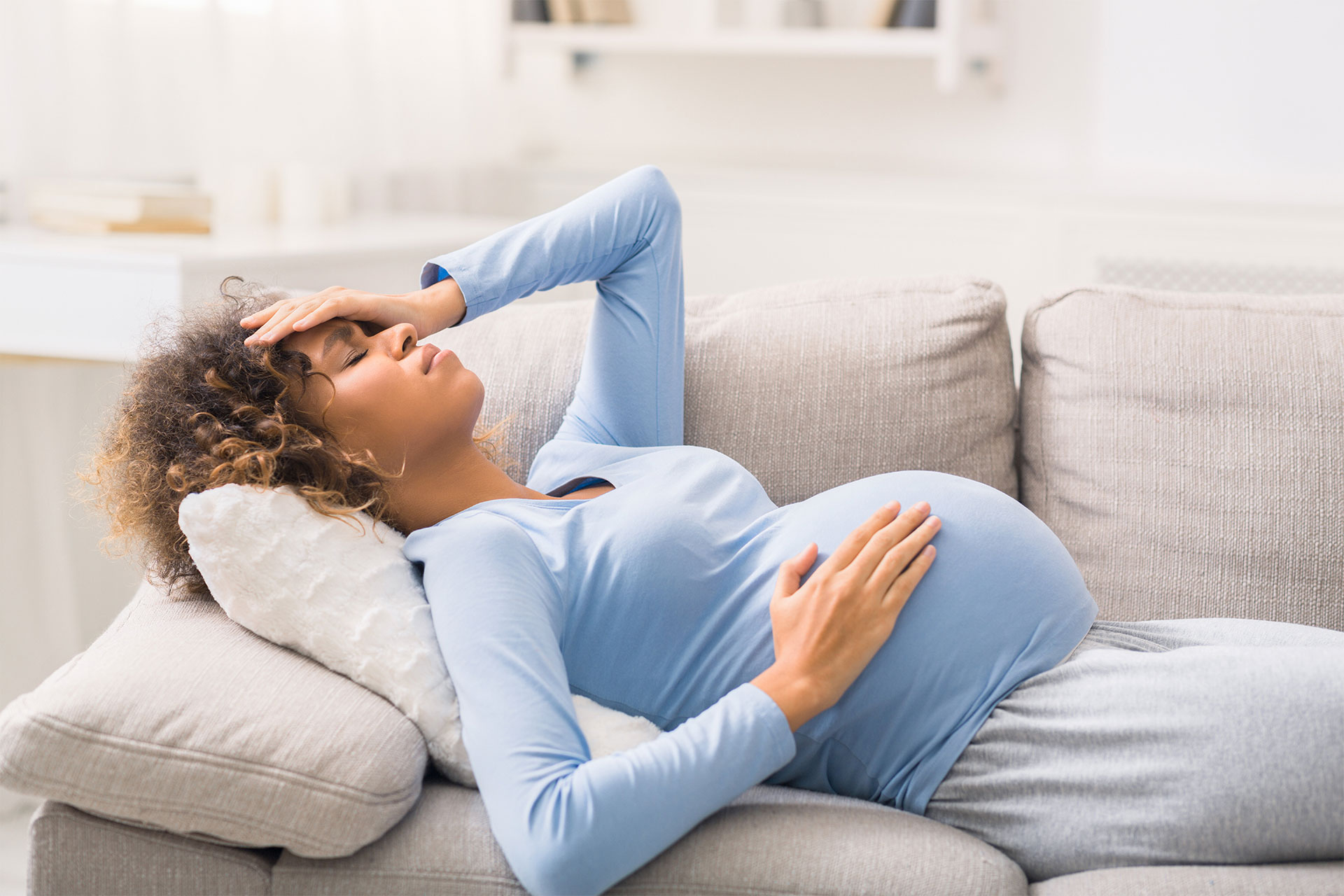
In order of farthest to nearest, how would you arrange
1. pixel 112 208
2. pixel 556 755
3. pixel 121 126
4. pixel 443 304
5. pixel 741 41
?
pixel 741 41, pixel 121 126, pixel 112 208, pixel 443 304, pixel 556 755

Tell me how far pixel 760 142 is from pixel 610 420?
82.6 inches

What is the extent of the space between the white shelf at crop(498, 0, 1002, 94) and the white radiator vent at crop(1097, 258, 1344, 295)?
22.9 inches

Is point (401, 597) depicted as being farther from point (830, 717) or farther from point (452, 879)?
point (830, 717)

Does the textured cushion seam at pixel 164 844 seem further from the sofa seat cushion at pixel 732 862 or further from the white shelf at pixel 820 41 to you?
the white shelf at pixel 820 41

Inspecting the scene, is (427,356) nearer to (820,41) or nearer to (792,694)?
(792,694)

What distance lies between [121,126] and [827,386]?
5.17 ft

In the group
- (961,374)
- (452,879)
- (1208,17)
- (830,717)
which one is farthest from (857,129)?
(452,879)

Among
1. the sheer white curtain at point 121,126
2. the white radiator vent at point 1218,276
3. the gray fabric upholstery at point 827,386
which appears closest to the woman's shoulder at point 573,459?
the gray fabric upholstery at point 827,386

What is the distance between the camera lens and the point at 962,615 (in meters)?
1.10

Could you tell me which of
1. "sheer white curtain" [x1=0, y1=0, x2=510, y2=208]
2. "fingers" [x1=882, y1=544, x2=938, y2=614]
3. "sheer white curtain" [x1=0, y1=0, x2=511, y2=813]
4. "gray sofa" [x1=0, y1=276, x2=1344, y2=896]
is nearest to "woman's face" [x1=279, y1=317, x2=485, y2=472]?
"gray sofa" [x1=0, y1=276, x2=1344, y2=896]

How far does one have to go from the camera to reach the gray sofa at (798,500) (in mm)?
971

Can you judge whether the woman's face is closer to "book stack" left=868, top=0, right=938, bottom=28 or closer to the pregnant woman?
the pregnant woman

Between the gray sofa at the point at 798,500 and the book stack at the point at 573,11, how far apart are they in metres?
1.83

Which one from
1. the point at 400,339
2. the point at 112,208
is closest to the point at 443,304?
the point at 400,339
